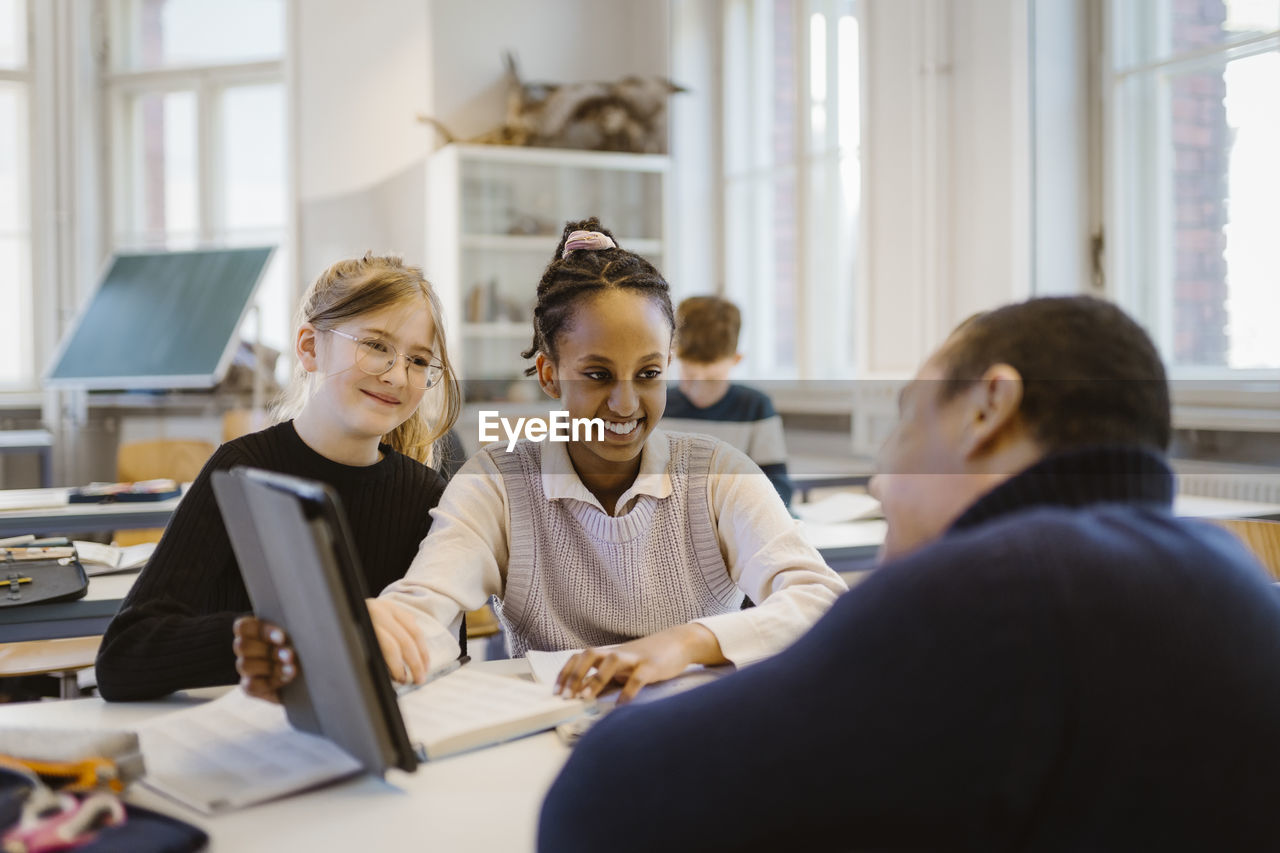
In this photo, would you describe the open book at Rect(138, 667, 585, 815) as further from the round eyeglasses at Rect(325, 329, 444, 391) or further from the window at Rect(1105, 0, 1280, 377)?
the window at Rect(1105, 0, 1280, 377)

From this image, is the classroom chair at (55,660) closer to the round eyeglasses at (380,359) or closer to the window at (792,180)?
the round eyeglasses at (380,359)

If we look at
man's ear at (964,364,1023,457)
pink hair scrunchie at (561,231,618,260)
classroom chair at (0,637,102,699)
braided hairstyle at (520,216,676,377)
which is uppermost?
pink hair scrunchie at (561,231,618,260)

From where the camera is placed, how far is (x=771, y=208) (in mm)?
5297

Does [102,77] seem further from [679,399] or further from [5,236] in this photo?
[679,399]

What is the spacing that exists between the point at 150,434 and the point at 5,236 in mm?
1298

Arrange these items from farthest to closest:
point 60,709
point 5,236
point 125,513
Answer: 1. point 5,236
2. point 125,513
3. point 60,709

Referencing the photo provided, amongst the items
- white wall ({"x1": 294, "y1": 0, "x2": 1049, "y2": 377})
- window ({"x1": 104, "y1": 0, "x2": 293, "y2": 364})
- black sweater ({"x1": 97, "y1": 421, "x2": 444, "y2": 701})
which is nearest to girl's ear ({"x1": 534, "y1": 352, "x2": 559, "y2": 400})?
black sweater ({"x1": 97, "y1": 421, "x2": 444, "y2": 701})

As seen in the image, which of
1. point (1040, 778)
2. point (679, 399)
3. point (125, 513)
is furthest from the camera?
point (679, 399)

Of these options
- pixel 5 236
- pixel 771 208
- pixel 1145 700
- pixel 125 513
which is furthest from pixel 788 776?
pixel 5 236

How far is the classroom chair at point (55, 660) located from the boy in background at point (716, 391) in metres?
1.60

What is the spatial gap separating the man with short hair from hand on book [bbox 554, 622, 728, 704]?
0.49m

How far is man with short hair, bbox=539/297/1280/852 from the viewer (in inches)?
20.5

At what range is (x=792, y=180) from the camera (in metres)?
5.13

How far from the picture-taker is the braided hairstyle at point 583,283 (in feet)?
4.95
